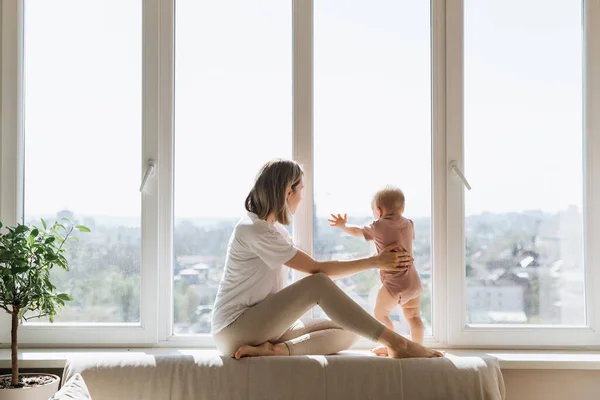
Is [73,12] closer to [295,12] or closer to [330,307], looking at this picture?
[295,12]

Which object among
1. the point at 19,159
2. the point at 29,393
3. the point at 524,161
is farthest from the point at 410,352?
the point at 19,159

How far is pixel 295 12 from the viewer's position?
2.70 metres

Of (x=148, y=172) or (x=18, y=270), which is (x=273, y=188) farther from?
(x=18, y=270)

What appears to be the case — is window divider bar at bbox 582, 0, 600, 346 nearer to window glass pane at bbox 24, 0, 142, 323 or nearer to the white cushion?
window glass pane at bbox 24, 0, 142, 323

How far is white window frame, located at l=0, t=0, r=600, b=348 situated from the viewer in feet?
8.82

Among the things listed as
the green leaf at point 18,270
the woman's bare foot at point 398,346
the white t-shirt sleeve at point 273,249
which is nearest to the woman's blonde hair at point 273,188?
the white t-shirt sleeve at point 273,249

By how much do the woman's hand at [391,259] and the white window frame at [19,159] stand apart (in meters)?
0.95

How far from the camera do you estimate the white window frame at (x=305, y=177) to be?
2.69 metres

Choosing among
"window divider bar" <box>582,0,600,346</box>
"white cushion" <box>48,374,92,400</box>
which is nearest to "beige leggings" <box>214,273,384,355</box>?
"white cushion" <box>48,374,92,400</box>

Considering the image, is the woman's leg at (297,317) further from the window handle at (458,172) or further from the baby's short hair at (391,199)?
the window handle at (458,172)

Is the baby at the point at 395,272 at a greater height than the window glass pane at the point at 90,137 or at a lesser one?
lesser

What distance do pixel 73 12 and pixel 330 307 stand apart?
166 centimetres

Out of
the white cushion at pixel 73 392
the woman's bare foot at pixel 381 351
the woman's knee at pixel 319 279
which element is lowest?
the woman's bare foot at pixel 381 351

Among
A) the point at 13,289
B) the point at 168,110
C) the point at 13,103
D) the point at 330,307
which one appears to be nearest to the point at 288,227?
the point at 330,307
